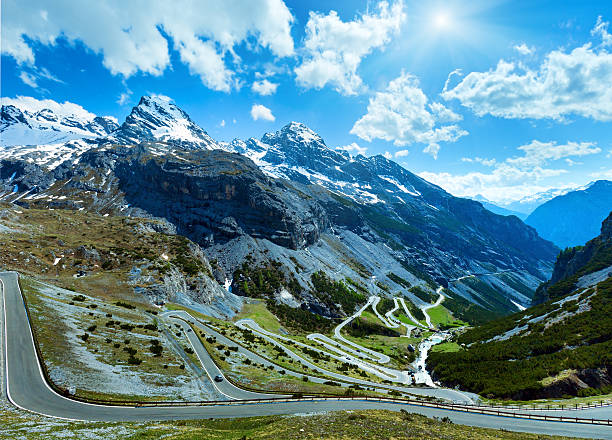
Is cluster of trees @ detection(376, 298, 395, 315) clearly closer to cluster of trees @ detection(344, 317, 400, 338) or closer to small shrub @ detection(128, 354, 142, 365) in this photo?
cluster of trees @ detection(344, 317, 400, 338)

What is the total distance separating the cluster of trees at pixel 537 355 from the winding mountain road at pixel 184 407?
17989mm

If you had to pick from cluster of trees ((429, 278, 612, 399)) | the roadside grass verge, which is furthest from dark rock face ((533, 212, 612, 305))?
the roadside grass verge

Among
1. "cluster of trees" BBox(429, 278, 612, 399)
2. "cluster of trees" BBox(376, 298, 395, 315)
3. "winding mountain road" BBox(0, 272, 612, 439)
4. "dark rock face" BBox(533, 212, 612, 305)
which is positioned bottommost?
"winding mountain road" BBox(0, 272, 612, 439)

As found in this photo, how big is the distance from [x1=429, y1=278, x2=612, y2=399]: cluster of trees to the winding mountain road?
59.0 ft

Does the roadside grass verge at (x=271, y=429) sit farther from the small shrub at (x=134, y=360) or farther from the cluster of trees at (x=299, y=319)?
the cluster of trees at (x=299, y=319)

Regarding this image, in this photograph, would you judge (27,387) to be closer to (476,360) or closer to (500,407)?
(500,407)

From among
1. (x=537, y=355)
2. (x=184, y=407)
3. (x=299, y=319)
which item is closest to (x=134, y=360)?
(x=184, y=407)

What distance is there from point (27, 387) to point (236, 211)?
16876 cm

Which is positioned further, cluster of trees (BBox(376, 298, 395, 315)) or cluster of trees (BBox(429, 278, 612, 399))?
cluster of trees (BBox(376, 298, 395, 315))

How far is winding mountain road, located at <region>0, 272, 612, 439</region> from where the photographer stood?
2736 centimetres

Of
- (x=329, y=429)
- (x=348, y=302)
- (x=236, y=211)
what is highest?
(x=236, y=211)

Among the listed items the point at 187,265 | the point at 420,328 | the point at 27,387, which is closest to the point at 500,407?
the point at 27,387

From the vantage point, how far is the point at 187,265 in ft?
372

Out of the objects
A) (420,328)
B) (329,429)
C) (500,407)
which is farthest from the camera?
(420,328)
